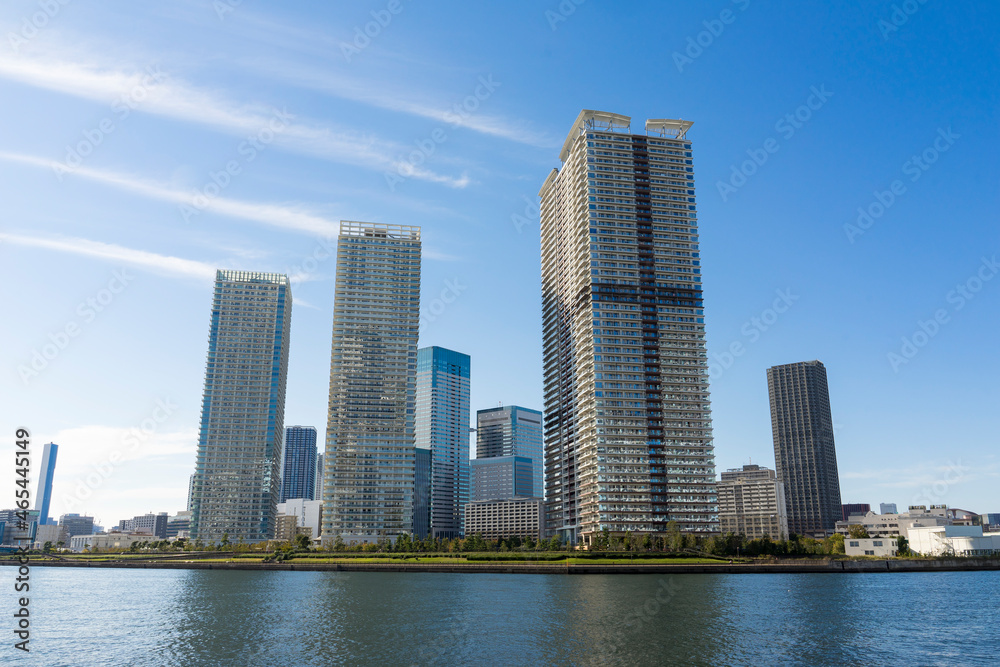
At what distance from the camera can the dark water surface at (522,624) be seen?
68.9 meters

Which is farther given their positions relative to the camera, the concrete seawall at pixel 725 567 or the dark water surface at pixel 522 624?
the concrete seawall at pixel 725 567

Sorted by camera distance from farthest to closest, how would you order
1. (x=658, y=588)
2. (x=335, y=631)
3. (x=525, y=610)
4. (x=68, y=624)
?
(x=658, y=588) < (x=525, y=610) < (x=68, y=624) < (x=335, y=631)

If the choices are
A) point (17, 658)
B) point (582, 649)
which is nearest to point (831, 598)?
point (582, 649)

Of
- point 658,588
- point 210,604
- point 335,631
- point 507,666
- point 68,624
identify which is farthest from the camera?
point 658,588

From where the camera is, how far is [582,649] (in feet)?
233

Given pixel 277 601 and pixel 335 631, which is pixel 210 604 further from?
pixel 335 631

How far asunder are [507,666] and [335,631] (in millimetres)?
27944

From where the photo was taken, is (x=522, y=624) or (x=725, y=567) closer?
(x=522, y=624)

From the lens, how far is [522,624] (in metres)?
86.5

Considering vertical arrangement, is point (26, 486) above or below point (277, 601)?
above

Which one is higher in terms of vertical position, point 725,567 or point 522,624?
point 725,567

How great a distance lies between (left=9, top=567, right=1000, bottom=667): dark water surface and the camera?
6894 cm

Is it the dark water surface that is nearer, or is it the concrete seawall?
the dark water surface

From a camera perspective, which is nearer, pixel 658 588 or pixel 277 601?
pixel 277 601
